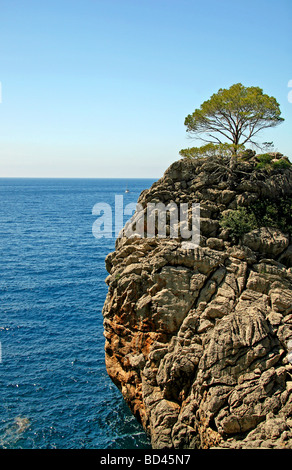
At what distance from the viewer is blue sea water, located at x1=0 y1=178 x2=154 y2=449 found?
3094 cm

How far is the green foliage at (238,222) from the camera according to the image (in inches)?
1248

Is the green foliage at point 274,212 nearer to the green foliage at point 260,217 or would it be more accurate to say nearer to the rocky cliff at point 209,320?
the green foliage at point 260,217

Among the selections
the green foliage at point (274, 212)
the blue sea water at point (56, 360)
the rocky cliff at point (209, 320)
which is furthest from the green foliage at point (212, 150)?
the blue sea water at point (56, 360)

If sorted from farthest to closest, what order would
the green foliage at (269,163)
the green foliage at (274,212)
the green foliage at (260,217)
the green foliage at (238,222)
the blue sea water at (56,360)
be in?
the green foliage at (269,163) → the green foliage at (274,212) → the green foliage at (260,217) → the green foliage at (238,222) → the blue sea water at (56,360)

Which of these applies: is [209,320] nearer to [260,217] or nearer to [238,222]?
[238,222]

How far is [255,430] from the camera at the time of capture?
73.0 feet

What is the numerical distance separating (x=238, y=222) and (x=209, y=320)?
8480 mm

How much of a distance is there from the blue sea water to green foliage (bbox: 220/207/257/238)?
1712cm

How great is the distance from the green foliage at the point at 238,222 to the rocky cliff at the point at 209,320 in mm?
417

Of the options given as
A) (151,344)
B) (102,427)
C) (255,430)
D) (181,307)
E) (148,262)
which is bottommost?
(102,427)

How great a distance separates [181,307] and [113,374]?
9009 mm

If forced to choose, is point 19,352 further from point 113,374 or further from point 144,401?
point 144,401

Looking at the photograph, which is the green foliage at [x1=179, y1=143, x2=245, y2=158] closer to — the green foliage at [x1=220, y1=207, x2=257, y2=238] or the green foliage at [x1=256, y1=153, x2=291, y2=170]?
the green foliage at [x1=256, y1=153, x2=291, y2=170]
